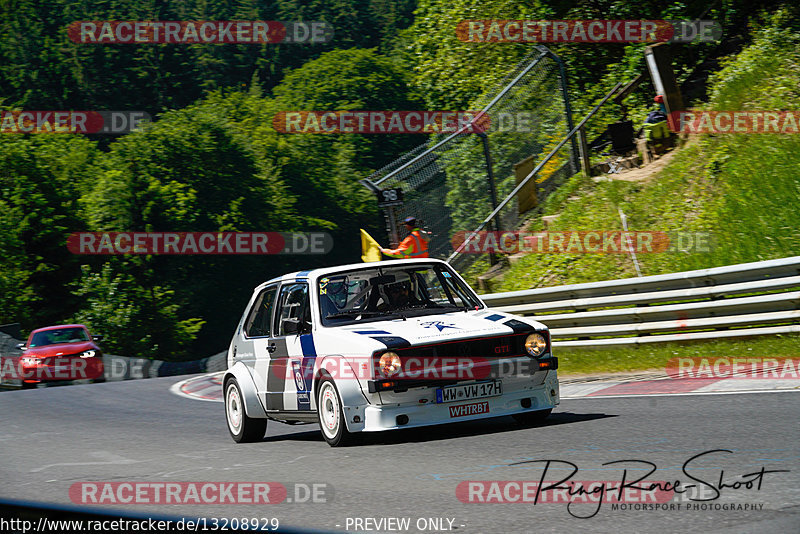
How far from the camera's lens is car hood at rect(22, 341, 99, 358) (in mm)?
25734

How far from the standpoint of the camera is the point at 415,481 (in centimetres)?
695

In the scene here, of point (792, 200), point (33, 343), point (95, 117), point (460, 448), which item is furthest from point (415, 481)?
point (95, 117)

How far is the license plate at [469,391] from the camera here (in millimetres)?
8484

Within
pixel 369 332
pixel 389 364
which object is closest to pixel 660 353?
pixel 369 332

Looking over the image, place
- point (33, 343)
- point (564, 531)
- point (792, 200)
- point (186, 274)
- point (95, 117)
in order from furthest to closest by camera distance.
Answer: point (95, 117), point (186, 274), point (33, 343), point (792, 200), point (564, 531)

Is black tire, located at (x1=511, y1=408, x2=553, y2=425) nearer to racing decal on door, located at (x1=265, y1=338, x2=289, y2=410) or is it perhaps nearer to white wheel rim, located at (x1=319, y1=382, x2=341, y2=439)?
white wheel rim, located at (x1=319, y1=382, x2=341, y2=439)

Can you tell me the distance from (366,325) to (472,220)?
31.5 feet

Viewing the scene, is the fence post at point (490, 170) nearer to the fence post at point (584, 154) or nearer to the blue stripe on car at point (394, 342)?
the fence post at point (584, 154)

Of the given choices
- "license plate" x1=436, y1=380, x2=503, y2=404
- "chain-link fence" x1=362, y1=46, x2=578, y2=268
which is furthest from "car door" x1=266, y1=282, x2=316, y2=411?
"chain-link fence" x1=362, y1=46, x2=578, y2=268

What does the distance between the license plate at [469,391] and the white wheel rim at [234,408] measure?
3.06 m

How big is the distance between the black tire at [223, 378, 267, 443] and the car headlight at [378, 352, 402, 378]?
2.72 m

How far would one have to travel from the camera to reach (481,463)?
734cm

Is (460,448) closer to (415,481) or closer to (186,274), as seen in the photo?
(415,481)

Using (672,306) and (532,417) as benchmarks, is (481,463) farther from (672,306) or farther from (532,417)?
(672,306)
